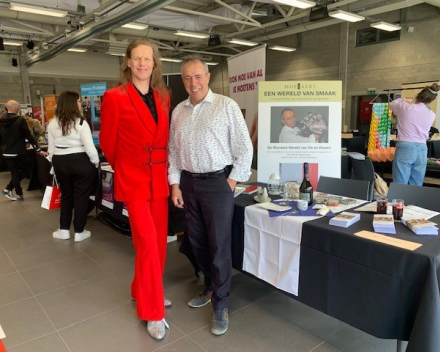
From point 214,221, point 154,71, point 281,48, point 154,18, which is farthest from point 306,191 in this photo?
point 281,48

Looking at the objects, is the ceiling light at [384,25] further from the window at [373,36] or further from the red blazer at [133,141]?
the red blazer at [133,141]

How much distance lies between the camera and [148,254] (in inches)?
78.1

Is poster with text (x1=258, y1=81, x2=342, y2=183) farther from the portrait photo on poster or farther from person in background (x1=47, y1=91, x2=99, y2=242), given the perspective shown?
person in background (x1=47, y1=91, x2=99, y2=242)

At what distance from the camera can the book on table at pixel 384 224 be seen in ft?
5.48

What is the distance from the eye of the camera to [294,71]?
40.1ft

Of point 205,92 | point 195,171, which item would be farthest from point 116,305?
point 205,92

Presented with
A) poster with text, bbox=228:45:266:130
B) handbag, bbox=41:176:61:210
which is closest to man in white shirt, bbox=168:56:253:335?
poster with text, bbox=228:45:266:130

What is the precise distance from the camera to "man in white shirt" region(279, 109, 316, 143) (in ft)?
9.45

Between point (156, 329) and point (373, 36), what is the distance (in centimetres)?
1036

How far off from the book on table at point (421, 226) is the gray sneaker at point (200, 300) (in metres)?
1.32

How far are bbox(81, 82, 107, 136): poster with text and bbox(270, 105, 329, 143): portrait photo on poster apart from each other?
3.48m

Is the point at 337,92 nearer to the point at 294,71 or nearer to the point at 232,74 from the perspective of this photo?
the point at 232,74

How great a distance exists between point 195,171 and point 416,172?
9.68 ft

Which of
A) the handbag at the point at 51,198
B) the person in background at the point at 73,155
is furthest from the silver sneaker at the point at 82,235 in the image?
the handbag at the point at 51,198
